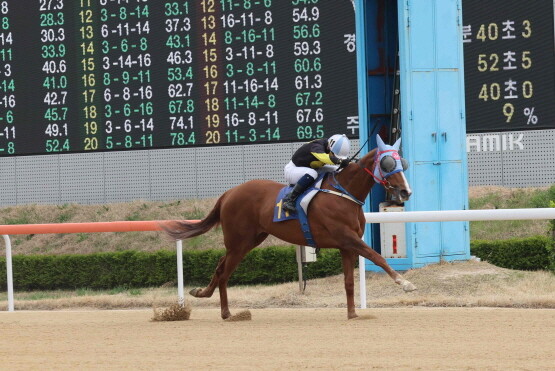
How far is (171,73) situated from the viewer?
35.7 feet

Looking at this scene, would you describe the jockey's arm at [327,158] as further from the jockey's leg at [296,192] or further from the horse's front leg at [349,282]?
the horse's front leg at [349,282]

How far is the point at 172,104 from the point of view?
10867 millimetres

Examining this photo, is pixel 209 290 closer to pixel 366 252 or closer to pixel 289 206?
pixel 289 206

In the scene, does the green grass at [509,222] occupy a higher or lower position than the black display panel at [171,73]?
lower

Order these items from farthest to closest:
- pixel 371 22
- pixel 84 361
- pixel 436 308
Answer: pixel 371 22, pixel 436 308, pixel 84 361

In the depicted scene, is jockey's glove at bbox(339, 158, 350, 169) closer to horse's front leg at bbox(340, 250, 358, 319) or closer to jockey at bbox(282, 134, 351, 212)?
jockey at bbox(282, 134, 351, 212)

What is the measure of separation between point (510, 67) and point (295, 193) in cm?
400

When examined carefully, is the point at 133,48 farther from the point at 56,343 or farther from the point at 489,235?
the point at 56,343

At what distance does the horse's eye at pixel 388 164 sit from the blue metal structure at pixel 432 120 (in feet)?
10.3

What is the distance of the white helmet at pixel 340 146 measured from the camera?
22.5 ft

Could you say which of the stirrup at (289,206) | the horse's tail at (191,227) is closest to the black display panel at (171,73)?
the horse's tail at (191,227)

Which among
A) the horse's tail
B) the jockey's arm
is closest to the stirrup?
the jockey's arm

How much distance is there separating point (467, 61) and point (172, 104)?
3.06 metres

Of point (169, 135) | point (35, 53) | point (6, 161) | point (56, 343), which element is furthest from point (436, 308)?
point (6, 161)
